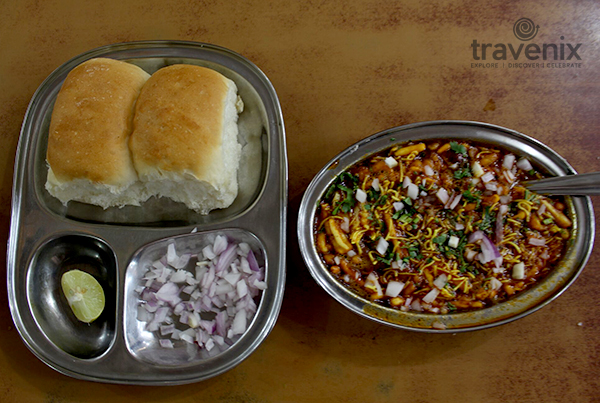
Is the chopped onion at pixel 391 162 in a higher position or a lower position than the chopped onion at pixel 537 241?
higher

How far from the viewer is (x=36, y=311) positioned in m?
2.41

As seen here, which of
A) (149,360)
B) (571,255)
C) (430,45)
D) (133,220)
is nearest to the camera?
(571,255)

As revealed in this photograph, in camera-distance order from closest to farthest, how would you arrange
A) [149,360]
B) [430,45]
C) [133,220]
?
[149,360] → [133,220] → [430,45]

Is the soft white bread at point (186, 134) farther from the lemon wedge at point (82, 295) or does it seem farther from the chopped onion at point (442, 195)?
the chopped onion at point (442, 195)

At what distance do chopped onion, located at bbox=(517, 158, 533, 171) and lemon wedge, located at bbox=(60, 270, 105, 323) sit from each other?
258 centimetres

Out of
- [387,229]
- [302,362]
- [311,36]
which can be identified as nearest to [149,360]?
[302,362]

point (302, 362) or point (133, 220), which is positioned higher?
point (133, 220)

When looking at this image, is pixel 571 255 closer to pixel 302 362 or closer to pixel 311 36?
pixel 302 362

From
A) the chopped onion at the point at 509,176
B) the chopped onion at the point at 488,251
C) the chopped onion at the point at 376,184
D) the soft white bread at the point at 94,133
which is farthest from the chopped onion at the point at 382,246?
the soft white bread at the point at 94,133

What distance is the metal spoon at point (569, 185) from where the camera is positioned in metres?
1.96

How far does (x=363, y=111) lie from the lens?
Result: 104 inches

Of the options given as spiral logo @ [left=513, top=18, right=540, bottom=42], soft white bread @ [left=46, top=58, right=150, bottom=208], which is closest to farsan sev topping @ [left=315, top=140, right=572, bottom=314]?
spiral logo @ [left=513, top=18, right=540, bottom=42]

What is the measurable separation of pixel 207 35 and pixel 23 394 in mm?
2660

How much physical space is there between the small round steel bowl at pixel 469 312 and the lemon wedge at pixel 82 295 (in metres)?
1.32
